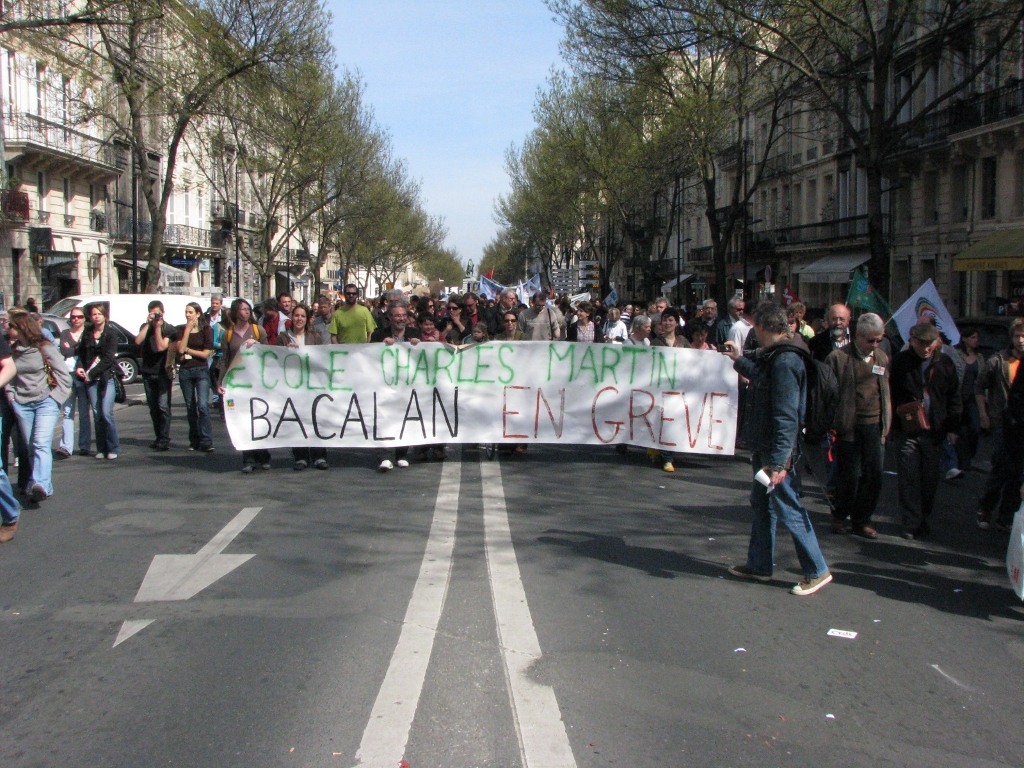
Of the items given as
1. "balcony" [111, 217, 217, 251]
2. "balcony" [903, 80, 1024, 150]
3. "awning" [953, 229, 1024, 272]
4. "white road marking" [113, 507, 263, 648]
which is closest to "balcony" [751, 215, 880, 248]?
"balcony" [903, 80, 1024, 150]

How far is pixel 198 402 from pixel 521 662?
778 centimetres

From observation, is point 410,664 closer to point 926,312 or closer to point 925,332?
point 925,332

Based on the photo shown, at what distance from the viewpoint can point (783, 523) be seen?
6004mm

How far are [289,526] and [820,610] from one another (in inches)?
154

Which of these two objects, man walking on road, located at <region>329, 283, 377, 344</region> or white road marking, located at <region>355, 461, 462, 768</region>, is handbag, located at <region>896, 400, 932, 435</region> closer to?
white road marking, located at <region>355, 461, 462, 768</region>

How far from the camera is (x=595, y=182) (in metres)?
43.2

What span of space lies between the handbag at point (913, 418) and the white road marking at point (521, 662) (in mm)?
3047

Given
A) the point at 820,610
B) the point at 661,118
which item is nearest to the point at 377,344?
the point at 820,610

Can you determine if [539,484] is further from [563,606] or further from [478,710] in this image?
[478,710]

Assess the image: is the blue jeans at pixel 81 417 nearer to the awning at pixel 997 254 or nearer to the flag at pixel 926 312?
the flag at pixel 926 312

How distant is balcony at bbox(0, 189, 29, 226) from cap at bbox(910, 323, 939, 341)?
31673 millimetres

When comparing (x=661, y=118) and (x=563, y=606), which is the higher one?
(x=661, y=118)

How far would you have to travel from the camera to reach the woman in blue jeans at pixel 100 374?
11336 millimetres

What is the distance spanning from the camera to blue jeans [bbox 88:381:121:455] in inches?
445
